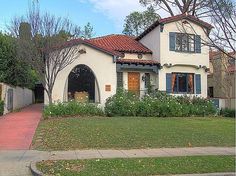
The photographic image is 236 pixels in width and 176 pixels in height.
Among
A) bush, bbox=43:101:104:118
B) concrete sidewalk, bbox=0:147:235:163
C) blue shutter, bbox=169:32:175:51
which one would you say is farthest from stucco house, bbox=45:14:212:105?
A: concrete sidewalk, bbox=0:147:235:163

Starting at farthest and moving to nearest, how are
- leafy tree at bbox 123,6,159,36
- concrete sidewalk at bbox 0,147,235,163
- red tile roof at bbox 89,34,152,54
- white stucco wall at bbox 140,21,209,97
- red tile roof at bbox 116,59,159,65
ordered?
leafy tree at bbox 123,6,159,36, red tile roof at bbox 89,34,152,54, white stucco wall at bbox 140,21,209,97, red tile roof at bbox 116,59,159,65, concrete sidewalk at bbox 0,147,235,163

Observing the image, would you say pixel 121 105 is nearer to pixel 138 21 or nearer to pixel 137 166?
pixel 137 166

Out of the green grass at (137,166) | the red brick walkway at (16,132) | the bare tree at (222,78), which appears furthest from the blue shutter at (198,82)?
the green grass at (137,166)

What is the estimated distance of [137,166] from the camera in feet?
34.9

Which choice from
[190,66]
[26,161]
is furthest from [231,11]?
[190,66]

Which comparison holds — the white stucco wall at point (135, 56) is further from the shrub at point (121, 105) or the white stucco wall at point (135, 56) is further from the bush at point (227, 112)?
the bush at point (227, 112)

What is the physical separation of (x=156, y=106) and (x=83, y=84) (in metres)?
5.45

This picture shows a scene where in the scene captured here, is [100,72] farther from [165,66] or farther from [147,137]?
[147,137]

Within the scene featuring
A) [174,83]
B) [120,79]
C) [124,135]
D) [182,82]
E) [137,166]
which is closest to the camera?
[137,166]

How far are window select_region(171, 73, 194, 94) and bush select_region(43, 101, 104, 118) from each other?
7.68m

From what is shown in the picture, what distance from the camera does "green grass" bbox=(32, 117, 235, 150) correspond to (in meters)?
14.2

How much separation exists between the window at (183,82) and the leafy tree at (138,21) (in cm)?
1859

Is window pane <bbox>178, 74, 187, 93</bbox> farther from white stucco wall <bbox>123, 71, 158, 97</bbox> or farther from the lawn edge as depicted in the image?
the lawn edge

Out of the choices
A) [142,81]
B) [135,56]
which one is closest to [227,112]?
[142,81]
